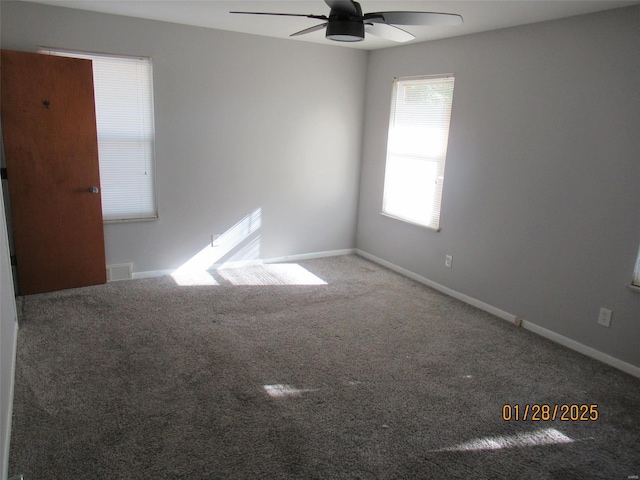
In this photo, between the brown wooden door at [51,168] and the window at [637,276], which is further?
the brown wooden door at [51,168]

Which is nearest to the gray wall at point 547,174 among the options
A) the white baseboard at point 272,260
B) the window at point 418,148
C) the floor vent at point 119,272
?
the window at point 418,148

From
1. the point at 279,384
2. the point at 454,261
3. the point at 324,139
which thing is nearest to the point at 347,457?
the point at 279,384

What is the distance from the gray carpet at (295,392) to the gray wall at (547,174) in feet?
1.14

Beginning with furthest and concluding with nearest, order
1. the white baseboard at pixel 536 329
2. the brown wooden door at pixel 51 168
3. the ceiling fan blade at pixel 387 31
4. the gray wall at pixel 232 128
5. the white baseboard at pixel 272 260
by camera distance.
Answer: the white baseboard at pixel 272 260 < the gray wall at pixel 232 128 < the brown wooden door at pixel 51 168 < the white baseboard at pixel 536 329 < the ceiling fan blade at pixel 387 31

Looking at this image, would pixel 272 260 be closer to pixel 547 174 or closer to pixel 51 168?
pixel 51 168

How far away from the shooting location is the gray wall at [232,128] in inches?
155

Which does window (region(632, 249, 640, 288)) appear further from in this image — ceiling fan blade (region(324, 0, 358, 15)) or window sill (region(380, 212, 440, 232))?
ceiling fan blade (region(324, 0, 358, 15))

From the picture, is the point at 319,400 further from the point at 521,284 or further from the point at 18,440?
the point at 521,284

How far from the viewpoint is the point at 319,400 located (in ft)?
8.55

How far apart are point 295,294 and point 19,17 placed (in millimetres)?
3078
